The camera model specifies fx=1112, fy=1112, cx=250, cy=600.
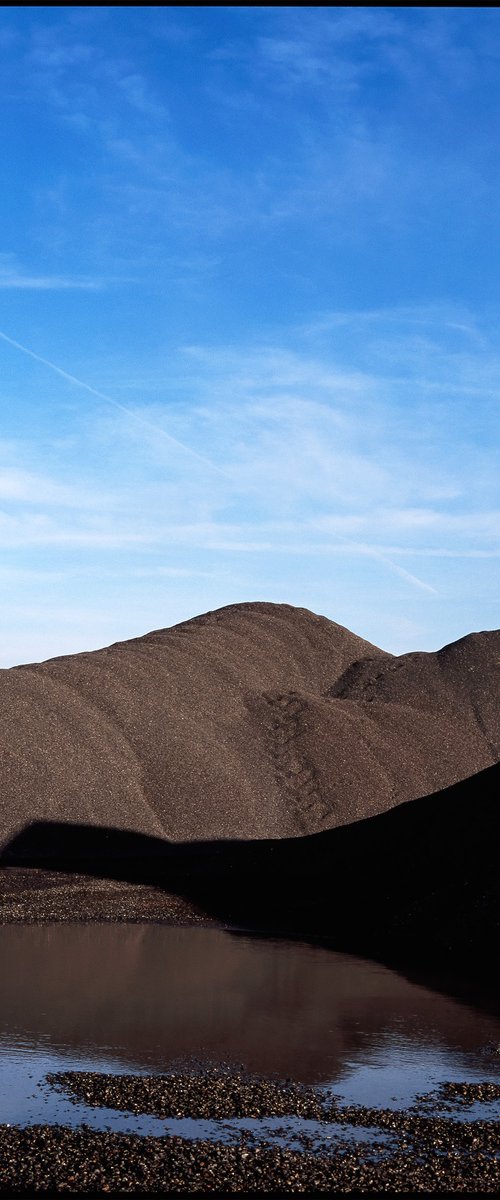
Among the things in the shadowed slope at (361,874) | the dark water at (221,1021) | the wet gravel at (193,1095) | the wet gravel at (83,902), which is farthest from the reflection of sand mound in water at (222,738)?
the wet gravel at (193,1095)

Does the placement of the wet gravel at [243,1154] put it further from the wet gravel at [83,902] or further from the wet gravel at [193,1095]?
the wet gravel at [83,902]

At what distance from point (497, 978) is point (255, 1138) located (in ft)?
31.6

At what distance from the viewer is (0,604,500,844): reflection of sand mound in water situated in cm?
3741

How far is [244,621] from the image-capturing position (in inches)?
2477

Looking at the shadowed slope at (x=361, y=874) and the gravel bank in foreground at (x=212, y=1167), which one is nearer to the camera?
the gravel bank in foreground at (x=212, y=1167)

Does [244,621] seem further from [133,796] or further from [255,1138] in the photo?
[255,1138]

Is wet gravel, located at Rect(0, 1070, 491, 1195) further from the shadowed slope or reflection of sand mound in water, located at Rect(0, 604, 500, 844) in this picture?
reflection of sand mound in water, located at Rect(0, 604, 500, 844)

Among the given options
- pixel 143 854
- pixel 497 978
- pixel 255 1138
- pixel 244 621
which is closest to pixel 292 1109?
pixel 255 1138

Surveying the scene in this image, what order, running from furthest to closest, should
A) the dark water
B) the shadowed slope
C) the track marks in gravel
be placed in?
the track marks in gravel → the shadowed slope → the dark water

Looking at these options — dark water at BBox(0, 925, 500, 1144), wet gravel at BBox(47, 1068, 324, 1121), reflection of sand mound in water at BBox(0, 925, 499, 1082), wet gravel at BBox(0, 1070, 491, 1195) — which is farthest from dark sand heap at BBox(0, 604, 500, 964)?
wet gravel at BBox(0, 1070, 491, 1195)

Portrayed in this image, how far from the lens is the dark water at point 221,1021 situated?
1303cm

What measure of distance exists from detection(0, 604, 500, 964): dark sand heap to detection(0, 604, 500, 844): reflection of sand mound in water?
0.09m

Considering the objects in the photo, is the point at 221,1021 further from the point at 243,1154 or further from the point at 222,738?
the point at 222,738

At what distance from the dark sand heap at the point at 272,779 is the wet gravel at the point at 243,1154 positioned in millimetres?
9694
